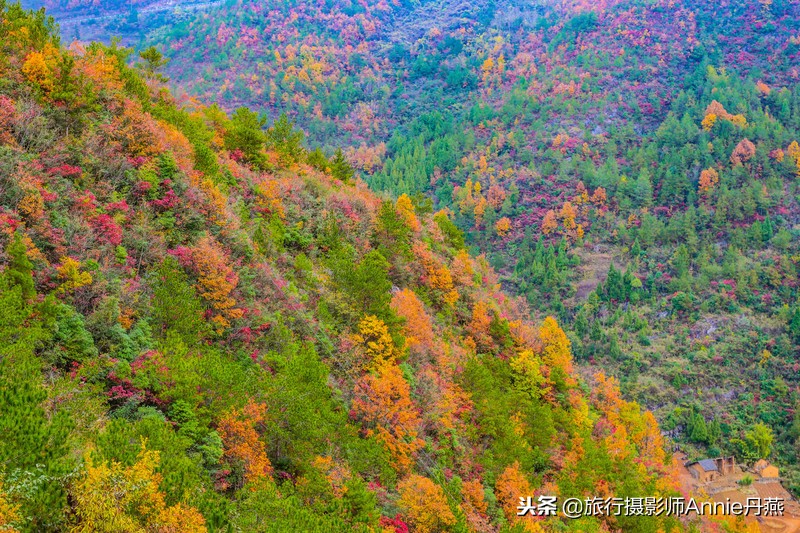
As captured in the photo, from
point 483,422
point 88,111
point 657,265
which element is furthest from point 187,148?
point 657,265

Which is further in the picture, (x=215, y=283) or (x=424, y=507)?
(x=215, y=283)

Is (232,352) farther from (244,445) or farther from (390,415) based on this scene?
(390,415)

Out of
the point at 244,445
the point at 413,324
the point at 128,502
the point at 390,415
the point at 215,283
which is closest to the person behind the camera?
the point at 128,502

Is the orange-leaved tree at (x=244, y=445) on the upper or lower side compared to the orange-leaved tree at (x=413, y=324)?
upper

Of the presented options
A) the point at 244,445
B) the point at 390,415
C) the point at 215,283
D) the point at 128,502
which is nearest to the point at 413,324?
the point at 390,415

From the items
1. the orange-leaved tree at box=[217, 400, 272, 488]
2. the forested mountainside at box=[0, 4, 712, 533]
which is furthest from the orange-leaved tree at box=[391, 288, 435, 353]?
the orange-leaved tree at box=[217, 400, 272, 488]

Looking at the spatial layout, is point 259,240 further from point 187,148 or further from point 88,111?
point 88,111

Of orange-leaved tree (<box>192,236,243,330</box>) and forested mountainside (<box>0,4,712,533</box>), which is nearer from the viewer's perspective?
forested mountainside (<box>0,4,712,533</box>)

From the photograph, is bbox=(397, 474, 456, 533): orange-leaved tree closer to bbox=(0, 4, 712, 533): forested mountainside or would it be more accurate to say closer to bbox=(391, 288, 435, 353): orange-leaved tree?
bbox=(0, 4, 712, 533): forested mountainside

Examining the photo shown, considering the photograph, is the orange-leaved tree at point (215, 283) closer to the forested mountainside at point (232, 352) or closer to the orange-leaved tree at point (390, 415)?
the forested mountainside at point (232, 352)

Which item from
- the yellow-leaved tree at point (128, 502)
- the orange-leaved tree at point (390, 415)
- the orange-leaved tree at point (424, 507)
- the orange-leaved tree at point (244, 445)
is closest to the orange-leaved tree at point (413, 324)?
the orange-leaved tree at point (390, 415)
